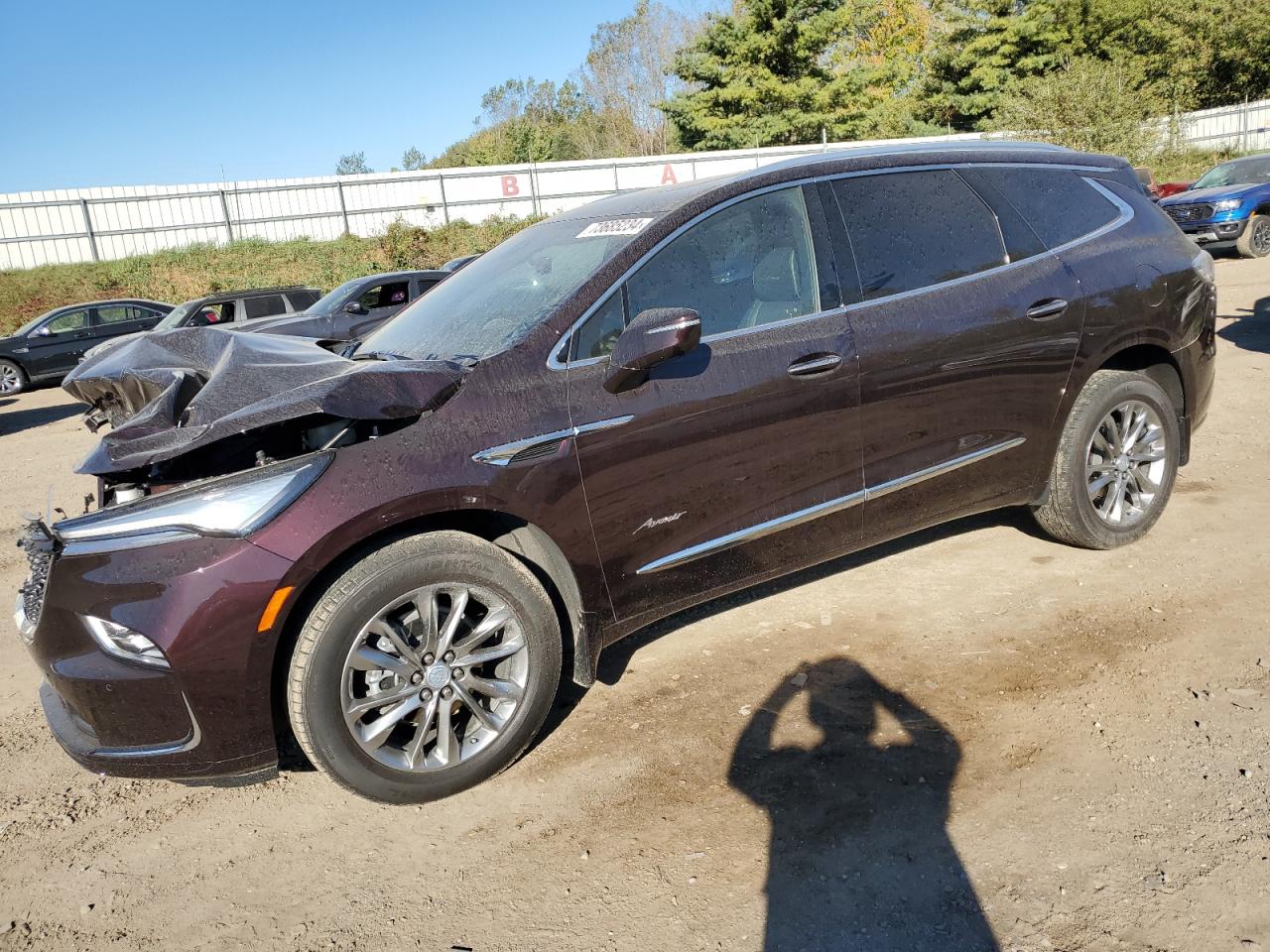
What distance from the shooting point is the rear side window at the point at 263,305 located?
14.6m

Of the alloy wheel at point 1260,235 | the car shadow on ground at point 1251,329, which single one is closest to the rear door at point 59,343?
the car shadow on ground at point 1251,329

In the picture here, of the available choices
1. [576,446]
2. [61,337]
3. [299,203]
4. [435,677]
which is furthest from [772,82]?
[435,677]

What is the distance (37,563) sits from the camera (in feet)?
8.91

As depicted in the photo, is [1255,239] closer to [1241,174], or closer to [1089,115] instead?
[1241,174]

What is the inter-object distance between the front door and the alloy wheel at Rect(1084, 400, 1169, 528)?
1.42 meters

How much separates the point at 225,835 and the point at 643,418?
6.04 ft

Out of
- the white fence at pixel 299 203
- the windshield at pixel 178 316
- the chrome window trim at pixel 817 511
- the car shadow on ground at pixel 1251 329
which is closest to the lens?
the chrome window trim at pixel 817 511

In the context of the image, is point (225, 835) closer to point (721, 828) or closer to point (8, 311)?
point (721, 828)

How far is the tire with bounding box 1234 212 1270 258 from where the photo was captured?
15.9 meters

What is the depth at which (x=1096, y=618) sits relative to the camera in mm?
3775

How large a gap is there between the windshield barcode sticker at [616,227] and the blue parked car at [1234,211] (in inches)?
627

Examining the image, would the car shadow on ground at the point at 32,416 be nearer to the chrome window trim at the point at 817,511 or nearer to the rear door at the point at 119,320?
the rear door at the point at 119,320

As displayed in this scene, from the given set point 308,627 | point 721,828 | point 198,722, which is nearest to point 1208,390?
point 721,828

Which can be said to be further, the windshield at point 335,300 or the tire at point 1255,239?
the tire at point 1255,239
